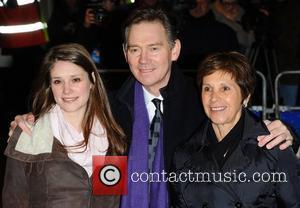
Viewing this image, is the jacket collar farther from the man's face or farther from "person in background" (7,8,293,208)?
the man's face

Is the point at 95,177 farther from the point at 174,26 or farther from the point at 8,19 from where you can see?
the point at 8,19

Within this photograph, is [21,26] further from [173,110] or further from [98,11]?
[173,110]

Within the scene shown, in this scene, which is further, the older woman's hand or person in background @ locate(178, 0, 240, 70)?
person in background @ locate(178, 0, 240, 70)

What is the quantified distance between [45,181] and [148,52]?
89 centimetres

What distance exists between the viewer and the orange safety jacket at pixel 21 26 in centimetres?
613

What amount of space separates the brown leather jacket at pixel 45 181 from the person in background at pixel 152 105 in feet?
0.71

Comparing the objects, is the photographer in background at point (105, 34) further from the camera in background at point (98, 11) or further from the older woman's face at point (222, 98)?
the older woman's face at point (222, 98)

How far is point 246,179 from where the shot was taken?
104 inches

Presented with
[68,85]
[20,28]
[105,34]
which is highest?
[105,34]

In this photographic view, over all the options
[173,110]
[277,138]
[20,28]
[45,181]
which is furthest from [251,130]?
[20,28]

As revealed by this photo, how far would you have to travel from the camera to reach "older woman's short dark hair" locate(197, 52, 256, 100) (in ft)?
8.89

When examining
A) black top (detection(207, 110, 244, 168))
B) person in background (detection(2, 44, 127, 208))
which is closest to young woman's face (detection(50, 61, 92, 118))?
person in background (detection(2, 44, 127, 208))

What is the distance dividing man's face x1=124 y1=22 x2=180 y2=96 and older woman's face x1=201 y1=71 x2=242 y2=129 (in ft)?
1.29

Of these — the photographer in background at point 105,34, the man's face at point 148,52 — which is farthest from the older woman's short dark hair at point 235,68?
the photographer in background at point 105,34
